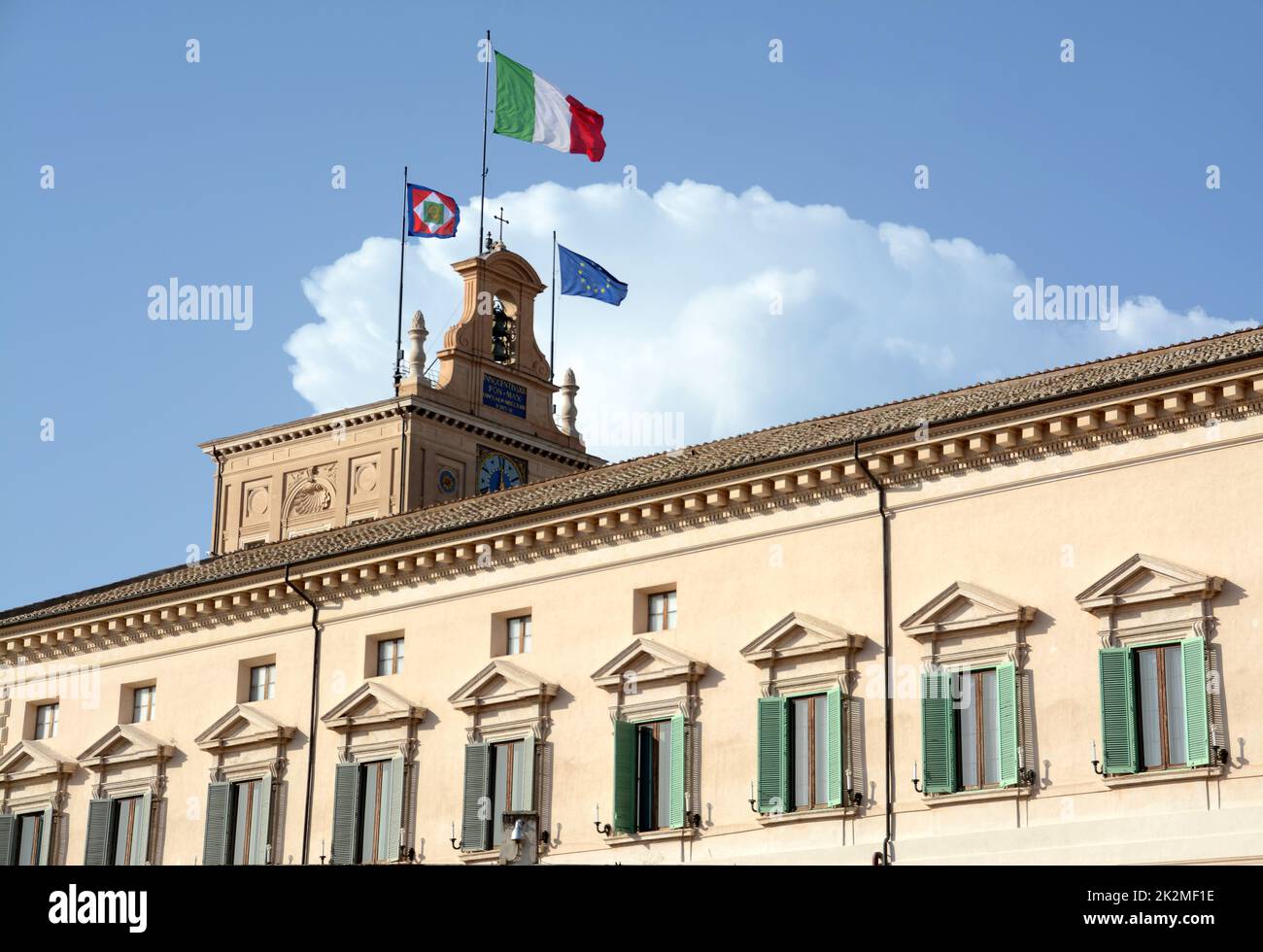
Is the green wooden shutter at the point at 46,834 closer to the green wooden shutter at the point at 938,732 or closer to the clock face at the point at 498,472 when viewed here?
the green wooden shutter at the point at 938,732

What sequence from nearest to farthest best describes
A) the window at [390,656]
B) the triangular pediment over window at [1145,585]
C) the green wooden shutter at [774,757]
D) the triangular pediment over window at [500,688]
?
the triangular pediment over window at [1145,585]
the green wooden shutter at [774,757]
the triangular pediment over window at [500,688]
the window at [390,656]

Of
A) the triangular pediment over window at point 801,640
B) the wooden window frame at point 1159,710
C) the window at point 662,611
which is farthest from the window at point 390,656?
the wooden window frame at point 1159,710

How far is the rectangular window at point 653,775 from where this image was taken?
1329 inches

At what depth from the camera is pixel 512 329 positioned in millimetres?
63812

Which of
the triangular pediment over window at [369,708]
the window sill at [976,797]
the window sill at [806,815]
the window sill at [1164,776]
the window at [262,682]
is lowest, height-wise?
the window sill at [806,815]

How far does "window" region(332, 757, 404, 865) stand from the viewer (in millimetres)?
37188

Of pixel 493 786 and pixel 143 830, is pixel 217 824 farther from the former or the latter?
pixel 493 786

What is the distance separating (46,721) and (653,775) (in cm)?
1653

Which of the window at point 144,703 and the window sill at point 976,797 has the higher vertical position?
the window at point 144,703

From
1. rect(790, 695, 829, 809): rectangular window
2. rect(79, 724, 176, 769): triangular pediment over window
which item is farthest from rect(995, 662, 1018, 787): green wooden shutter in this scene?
rect(79, 724, 176, 769): triangular pediment over window

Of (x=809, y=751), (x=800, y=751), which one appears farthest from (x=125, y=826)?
(x=809, y=751)

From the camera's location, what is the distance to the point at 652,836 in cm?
3353

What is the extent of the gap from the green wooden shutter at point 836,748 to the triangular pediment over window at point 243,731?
12.4 metres
